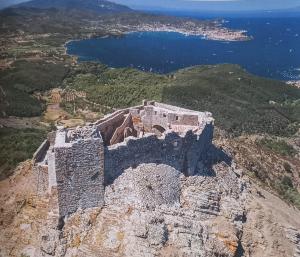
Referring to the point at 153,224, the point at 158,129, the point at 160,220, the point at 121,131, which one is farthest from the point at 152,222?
the point at 158,129

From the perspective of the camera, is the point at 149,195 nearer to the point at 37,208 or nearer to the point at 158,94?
the point at 37,208

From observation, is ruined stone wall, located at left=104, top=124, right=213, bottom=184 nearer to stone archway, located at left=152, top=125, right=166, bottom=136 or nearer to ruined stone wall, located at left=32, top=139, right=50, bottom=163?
stone archway, located at left=152, top=125, right=166, bottom=136

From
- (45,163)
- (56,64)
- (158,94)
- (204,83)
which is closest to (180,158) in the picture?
(45,163)

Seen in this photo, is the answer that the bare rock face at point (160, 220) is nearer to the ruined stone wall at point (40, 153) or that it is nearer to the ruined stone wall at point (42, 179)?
the ruined stone wall at point (42, 179)

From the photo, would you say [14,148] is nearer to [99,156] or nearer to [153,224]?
[99,156]

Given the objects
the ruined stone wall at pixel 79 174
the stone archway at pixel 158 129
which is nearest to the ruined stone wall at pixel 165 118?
the stone archway at pixel 158 129

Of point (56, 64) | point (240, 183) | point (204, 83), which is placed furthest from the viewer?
point (56, 64)

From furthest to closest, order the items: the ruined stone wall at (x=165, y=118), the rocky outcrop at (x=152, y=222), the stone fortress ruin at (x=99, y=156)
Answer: the ruined stone wall at (x=165, y=118) → the stone fortress ruin at (x=99, y=156) → the rocky outcrop at (x=152, y=222)
